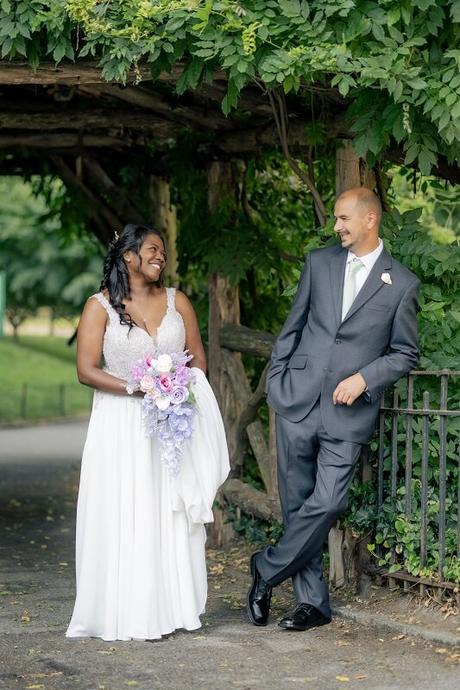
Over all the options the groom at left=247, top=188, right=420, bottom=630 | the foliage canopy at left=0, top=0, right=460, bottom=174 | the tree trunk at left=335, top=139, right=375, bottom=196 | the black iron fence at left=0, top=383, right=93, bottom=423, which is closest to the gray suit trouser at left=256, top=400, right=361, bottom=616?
the groom at left=247, top=188, right=420, bottom=630

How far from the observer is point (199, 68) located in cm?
620

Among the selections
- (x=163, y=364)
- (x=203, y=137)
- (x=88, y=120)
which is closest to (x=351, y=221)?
(x=163, y=364)

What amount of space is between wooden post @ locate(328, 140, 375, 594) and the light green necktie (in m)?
1.00

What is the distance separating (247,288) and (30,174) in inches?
125

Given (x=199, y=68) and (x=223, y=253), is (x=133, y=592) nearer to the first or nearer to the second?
(x=199, y=68)

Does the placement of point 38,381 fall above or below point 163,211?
below

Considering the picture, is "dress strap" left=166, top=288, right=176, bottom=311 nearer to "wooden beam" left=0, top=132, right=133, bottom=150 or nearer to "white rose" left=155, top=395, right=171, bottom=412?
"white rose" left=155, top=395, right=171, bottom=412

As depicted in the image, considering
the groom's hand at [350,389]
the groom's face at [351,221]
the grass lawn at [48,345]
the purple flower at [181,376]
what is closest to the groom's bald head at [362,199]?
the groom's face at [351,221]

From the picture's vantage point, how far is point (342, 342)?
5961 mm

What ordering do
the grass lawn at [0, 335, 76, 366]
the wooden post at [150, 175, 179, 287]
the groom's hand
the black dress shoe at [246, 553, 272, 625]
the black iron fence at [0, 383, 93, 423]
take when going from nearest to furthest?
the groom's hand → the black dress shoe at [246, 553, 272, 625] → the wooden post at [150, 175, 179, 287] → the black iron fence at [0, 383, 93, 423] → the grass lawn at [0, 335, 76, 366]

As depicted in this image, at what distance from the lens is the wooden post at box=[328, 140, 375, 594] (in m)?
6.77

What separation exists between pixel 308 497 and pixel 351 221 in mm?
1404

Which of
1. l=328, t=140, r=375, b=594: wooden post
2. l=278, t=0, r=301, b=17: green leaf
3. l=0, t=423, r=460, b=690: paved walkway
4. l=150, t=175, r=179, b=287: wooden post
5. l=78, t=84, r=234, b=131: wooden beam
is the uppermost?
A: l=78, t=84, r=234, b=131: wooden beam

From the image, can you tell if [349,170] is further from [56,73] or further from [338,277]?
[56,73]
